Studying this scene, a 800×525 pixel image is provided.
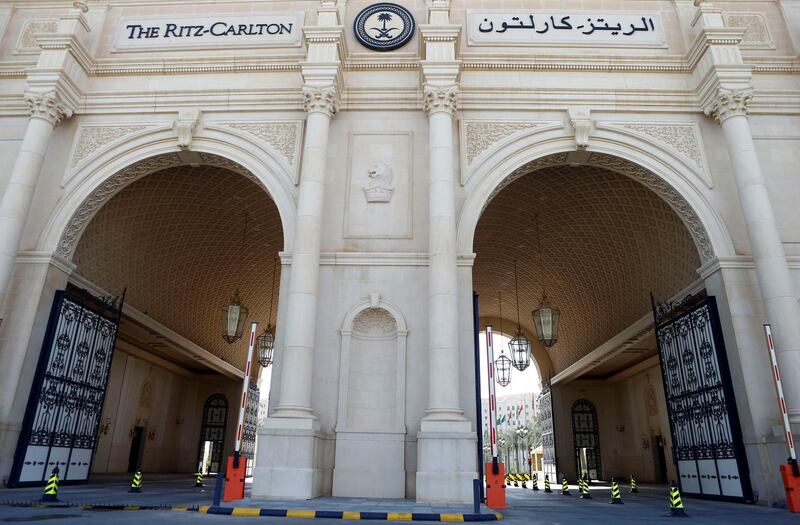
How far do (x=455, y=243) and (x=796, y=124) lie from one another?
892 centimetres

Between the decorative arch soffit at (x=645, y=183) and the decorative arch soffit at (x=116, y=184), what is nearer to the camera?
the decorative arch soffit at (x=645, y=183)

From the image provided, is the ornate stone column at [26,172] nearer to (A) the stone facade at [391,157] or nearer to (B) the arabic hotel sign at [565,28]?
(A) the stone facade at [391,157]

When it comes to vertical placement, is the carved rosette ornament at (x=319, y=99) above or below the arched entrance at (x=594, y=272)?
above

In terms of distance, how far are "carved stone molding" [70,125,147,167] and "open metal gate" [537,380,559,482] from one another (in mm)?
21185

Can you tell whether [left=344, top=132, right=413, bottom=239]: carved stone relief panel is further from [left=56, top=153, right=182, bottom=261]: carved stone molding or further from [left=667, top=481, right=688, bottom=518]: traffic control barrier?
[left=667, top=481, right=688, bottom=518]: traffic control barrier

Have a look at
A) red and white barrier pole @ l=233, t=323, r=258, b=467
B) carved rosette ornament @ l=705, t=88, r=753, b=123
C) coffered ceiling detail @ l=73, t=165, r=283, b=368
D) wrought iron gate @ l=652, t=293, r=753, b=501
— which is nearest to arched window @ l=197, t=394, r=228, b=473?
coffered ceiling detail @ l=73, t=165, r=283, b=368

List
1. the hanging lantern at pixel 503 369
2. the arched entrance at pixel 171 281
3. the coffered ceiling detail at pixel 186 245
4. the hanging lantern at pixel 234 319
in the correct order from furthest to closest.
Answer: the hanging lantern at pixel 503 369, the coffered ceiling detail at pixel 186 245, the hanging lantern at pixel 234 319, the arched entrance at pixel 171 281

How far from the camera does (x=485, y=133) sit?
13.2m

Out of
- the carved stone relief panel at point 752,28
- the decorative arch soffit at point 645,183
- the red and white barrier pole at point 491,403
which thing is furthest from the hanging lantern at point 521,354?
the carved stone relief panel at point 752,28

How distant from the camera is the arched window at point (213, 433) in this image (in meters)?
26.5

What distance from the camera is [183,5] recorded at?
49.8ft

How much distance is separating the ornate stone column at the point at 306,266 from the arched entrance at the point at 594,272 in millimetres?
3211

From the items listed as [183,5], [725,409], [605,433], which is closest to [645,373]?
[605,433]

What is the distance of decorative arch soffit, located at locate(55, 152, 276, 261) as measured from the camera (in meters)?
13.1
